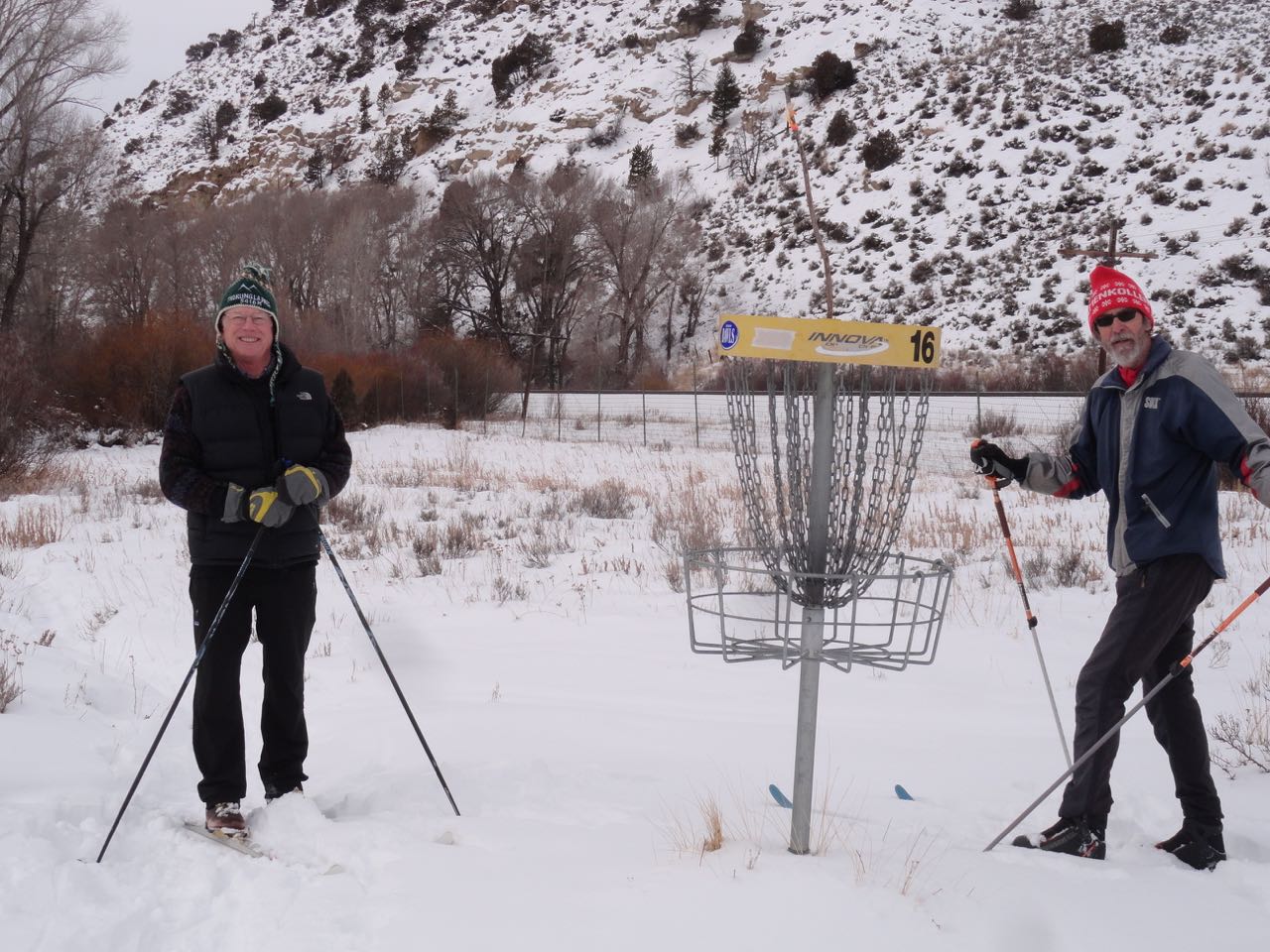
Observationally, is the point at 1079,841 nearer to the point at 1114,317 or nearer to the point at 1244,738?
the point at 1244,738

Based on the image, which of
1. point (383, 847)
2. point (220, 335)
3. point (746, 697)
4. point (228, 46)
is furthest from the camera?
point (228, 46)

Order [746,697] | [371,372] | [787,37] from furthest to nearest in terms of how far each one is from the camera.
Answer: [787,37] → [371,372] → [746,697]

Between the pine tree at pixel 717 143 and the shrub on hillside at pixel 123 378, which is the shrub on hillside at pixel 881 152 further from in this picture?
the shrub on hillside at pixel 123 378

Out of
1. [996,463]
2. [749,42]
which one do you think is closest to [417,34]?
[749,42]

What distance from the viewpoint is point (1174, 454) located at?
3.02 metres

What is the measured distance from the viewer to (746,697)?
505cm

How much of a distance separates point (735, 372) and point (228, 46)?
8766 centimetres

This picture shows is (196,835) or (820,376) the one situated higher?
(820,376)

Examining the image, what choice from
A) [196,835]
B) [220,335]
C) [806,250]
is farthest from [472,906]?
[806,250]

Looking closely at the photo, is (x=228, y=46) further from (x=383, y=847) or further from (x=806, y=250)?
(x=383, y=847)

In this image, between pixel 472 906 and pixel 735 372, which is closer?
pixel 472 906

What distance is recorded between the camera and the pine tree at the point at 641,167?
139ft

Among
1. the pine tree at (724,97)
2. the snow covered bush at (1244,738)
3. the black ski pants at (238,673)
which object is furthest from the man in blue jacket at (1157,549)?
the pine tree at (724,97)

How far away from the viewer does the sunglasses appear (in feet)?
10.2
